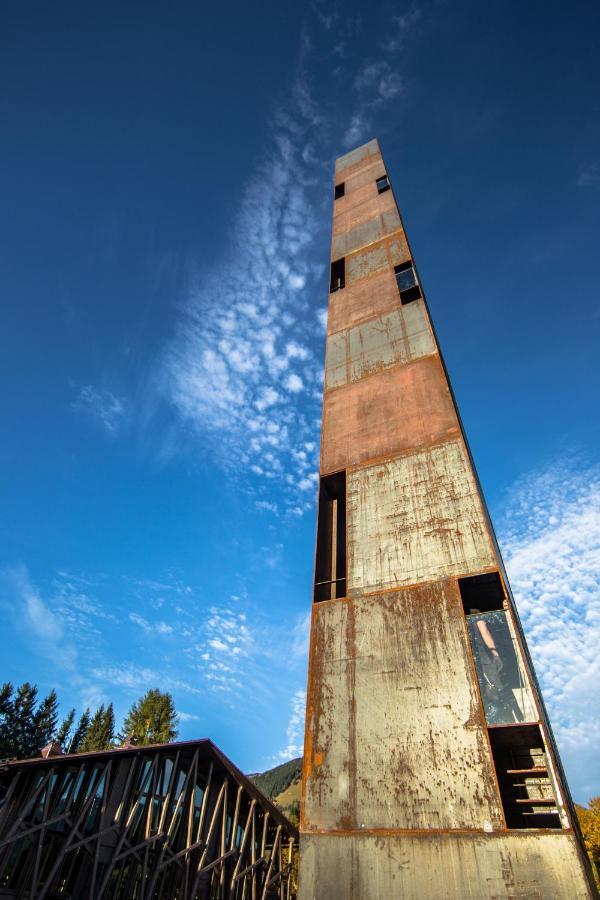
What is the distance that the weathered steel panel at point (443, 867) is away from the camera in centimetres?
504

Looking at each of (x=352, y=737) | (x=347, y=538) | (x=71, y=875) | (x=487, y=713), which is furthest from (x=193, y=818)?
(x=487, y=713)

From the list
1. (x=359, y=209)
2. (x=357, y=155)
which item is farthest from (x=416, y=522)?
(x=357, y=155)

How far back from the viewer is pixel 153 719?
1715 inches

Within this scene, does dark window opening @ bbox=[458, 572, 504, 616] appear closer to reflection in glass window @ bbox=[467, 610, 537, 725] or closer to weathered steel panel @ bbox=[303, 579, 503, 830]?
weathered steel panel @ bbox=[303, 579, 503, 830]

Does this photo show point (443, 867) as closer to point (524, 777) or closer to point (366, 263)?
point (524, 777)

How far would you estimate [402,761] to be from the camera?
6434mm

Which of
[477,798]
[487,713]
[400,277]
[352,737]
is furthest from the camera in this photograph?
[400,277]

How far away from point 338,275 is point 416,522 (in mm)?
12404

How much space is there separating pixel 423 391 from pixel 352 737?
25.2 feet

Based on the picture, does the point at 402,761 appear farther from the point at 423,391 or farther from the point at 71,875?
the point at 71,875

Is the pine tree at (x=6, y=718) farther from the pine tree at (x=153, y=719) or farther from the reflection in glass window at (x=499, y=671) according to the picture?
the reflection in glass window at (x=499, y=671)

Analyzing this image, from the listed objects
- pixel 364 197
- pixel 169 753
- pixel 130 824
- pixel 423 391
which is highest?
pixel 364 197

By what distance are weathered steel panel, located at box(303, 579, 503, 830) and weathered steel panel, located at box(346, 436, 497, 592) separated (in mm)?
467

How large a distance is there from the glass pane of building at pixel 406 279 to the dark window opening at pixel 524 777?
12.5m
